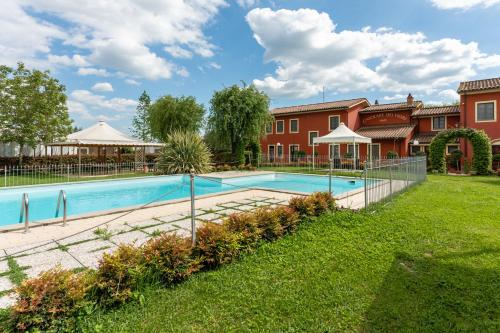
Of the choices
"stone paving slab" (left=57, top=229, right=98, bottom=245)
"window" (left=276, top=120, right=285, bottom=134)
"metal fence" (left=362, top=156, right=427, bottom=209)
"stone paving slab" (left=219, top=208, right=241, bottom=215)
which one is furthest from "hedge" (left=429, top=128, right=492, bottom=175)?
"stone paving slab" (left=57, top=229, right=98, bottom=245)

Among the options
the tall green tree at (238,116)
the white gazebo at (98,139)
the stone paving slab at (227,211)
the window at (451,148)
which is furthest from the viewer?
the window at (451,148)

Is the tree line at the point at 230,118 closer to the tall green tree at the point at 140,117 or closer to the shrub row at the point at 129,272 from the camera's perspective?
the shrub row at the point at 129,272

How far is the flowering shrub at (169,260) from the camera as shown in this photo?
3.37 metres

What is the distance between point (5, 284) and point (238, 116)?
1788 cm

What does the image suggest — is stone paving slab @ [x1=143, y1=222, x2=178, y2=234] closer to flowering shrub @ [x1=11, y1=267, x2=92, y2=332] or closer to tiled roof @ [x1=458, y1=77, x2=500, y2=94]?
flowering shrub @ [x1=11, y1=267, x2=92, y2=332]

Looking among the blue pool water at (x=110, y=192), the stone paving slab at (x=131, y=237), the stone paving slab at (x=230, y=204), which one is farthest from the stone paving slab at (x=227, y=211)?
the stone paving slab at (x=131, y=237)

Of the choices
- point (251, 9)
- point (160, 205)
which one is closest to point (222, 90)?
point (251, 9)

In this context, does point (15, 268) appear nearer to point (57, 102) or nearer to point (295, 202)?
point (295, 202)

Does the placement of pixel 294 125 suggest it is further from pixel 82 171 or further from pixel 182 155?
pixel 82 171

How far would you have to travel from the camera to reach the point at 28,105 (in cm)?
1683

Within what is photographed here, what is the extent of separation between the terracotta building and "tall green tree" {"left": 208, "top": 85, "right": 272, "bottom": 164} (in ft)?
12.2

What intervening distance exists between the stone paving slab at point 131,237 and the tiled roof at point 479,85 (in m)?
23.9

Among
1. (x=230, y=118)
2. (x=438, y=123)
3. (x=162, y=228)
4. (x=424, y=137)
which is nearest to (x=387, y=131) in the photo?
(x=424, y=137)

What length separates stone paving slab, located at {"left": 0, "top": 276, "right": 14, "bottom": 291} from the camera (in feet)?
10.5
